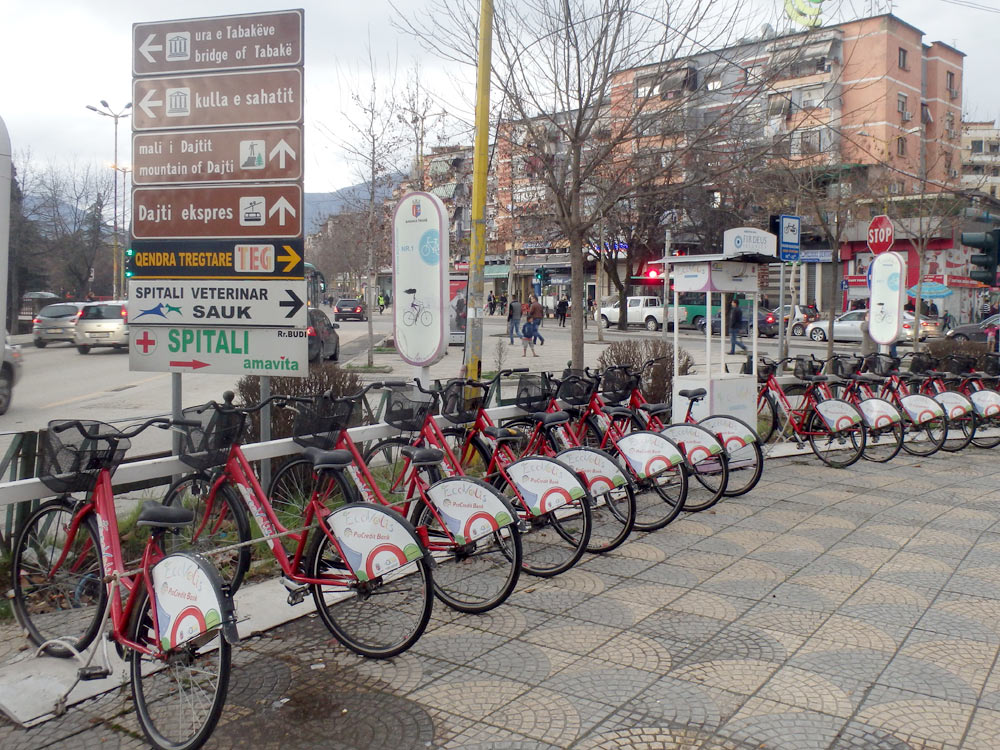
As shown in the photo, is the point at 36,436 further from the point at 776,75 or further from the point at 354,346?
the point at 354,346

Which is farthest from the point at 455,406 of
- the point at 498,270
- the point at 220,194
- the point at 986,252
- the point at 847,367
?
the point at 498,270

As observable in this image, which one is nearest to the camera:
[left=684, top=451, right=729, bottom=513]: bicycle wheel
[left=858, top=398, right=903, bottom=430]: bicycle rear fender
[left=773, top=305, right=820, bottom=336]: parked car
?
[left=684, top=451, right=729, bottom=513]: bicycle wheel

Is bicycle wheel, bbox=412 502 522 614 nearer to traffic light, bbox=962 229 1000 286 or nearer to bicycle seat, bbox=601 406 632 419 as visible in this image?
bicycle seat, bbox=601 406 632 419

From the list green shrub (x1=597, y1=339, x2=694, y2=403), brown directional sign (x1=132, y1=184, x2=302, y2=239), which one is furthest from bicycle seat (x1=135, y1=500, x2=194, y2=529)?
green shrub (x1=597, y1=339, x2=694, y2=403)

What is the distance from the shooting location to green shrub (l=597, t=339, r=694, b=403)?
10875 mm

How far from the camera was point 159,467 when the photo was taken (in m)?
4.61

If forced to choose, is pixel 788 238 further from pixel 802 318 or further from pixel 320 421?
pixel 802 318

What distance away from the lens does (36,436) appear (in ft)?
15.7

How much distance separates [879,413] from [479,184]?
174 inches

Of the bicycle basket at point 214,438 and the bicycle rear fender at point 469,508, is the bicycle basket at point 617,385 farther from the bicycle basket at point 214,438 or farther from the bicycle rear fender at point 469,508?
the bicycle basket at point 214,438

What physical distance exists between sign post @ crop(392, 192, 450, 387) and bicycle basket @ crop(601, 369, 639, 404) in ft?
4.33

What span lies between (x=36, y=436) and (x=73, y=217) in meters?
56.6

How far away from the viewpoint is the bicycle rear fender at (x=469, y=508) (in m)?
4.49

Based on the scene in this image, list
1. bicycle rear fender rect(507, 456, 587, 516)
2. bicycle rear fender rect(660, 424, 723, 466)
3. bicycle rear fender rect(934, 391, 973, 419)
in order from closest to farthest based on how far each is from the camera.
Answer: bicycle rear fender rect(507, 456, 587, 516), bicycle rear fender rect(660, 424, 723, 466), bicycle rear fender rect(934, 391, 973, 419)
